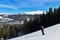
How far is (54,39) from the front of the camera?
28.5ft

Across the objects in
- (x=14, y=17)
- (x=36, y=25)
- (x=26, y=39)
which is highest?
(x=26, y=39)

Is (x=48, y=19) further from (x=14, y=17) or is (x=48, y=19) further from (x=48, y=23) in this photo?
(x=14, y=17)

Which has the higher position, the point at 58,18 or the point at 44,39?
the point at 44,39

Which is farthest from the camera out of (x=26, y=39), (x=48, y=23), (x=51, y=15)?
(x=51, y=15)

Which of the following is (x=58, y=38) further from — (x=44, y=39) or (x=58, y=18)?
(x=58, y=18)

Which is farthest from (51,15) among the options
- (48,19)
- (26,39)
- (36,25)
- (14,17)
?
(14,17)

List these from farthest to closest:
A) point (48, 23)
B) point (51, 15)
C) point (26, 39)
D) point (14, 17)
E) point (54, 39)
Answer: point (14, 17), point (51, 15), point (48, 23), point (26, 39), point (54, 39)

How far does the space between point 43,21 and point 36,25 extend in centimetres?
115

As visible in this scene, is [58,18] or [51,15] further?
[51,15]

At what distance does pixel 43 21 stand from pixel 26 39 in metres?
17.0

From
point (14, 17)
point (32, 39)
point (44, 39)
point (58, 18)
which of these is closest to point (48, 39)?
point (44, 39)

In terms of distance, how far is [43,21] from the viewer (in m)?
26.2

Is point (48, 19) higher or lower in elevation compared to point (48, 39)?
lower

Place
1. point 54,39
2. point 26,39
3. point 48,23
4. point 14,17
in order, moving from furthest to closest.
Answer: point 14,17 → point 48,23 → point 26,39 → point 54,39
